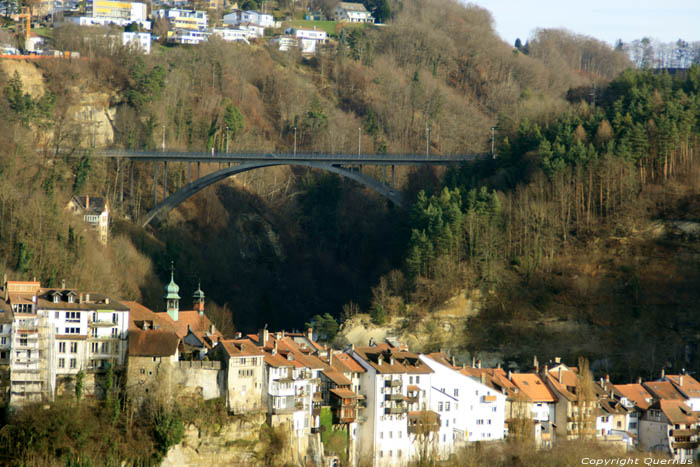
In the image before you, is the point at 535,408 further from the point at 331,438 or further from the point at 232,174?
the point at 232,174

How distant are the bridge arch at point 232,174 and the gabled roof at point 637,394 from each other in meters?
38.8

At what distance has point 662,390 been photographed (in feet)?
317

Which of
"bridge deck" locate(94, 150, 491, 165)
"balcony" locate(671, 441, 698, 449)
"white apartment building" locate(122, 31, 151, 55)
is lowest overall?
"balcony" locate(671, 441, 698, 449)

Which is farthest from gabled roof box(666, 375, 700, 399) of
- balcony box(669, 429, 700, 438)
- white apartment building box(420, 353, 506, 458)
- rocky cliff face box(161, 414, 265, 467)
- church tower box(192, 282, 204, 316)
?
church tower box(192, 282, 204, 316)

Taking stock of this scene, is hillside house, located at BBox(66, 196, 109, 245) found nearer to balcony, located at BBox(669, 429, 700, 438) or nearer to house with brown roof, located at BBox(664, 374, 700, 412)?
house with brown roof, located at BBox(664, 374, 700, 412)

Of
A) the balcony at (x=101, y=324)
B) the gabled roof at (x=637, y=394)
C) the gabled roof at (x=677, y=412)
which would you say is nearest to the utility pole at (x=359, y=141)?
the gabled roof at (x=637, y=394)

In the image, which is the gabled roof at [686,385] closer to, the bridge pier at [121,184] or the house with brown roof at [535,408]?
the house with brown roof at [535,408]

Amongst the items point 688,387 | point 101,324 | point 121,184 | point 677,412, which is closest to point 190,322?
point 101,324

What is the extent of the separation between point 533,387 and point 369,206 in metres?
61.0

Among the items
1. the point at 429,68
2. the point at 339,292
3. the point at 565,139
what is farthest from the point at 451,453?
the point at 429,68

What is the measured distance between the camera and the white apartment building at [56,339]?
263ft

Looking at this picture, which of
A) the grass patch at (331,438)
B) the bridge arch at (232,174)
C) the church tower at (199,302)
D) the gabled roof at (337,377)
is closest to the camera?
the grass patch at (331,438)

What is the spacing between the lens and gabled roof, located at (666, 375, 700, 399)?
9662 cm

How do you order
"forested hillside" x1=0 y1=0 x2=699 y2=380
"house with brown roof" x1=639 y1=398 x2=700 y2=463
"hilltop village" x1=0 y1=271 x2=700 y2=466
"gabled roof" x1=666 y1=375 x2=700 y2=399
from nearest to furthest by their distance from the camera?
"hilltop village" x1=0 y1=271 x2=700 y2=466 → "house with brown roof" x1=639 y1=398 x2=700 y2=463 → "gabled roof" x1=666 y1=375 x2=700 y2=399 → "forested hillside" x1=0 y1=0 x2=699 y2=380
